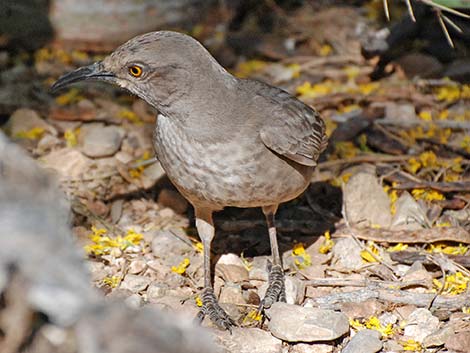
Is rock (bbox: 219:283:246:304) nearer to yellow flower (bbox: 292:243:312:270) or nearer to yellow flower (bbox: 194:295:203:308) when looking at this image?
yellow flower (bbox: 194:295:203:308)

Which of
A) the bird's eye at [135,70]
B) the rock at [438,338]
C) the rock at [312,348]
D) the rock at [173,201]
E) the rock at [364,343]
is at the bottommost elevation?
the rock at [173,201]

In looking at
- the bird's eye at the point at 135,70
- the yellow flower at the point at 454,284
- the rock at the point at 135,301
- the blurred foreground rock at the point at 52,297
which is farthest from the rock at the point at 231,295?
the blurred foreground rock at the point at 52,297

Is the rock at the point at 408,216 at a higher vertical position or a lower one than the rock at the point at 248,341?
lower

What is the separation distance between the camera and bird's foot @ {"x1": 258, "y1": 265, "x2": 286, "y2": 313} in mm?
4980

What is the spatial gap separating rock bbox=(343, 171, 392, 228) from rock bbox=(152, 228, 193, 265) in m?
1.22

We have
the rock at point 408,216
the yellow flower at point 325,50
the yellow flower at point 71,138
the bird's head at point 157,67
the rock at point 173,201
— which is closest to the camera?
the bird's head at point 157,67

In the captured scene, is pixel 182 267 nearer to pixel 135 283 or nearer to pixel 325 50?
pixel 135 283

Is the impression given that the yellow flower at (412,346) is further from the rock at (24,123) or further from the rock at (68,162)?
the rock at (24,123)

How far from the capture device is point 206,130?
4.84 metres

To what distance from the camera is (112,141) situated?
21.2 ft

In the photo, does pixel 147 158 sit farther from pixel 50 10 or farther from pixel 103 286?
pixel 50 10

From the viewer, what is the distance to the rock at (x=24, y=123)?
664 cm

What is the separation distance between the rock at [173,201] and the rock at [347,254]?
123 centimetres

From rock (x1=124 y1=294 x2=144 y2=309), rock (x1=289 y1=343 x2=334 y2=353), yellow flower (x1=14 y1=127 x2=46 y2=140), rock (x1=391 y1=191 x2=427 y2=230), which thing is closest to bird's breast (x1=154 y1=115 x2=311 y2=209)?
rock (x1=124 y1=294 x2=144 y2=309)
